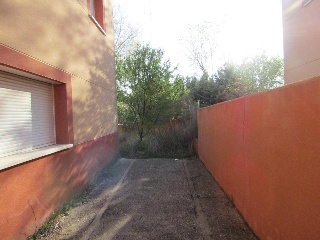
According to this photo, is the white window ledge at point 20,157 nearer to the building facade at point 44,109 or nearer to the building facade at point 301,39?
the building facade at point 44,109

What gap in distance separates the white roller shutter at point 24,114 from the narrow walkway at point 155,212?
1449 millimetres

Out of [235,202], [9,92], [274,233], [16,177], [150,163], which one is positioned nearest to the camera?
[274,233]

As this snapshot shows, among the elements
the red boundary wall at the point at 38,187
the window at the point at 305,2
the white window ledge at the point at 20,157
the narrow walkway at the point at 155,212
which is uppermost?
the window at the point at 305,2

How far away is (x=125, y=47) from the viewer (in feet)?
84.2

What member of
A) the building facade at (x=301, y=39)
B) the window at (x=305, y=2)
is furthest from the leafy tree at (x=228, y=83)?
the window at (x=305, y=2)

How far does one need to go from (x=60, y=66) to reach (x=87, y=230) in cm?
297

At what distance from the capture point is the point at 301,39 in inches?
287

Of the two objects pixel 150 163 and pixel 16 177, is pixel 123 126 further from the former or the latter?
pixel 16 177

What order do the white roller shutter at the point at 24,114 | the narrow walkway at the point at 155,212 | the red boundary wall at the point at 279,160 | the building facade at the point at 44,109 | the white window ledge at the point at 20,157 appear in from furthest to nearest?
1. the narrow walkway at the point at 155,212
2. the white roller shutter at the point at 24,114
3. the building facade at the point at 44,109
4. the white window ledge at the point at 20,157
5. the red boundary wall at the point at 279,160

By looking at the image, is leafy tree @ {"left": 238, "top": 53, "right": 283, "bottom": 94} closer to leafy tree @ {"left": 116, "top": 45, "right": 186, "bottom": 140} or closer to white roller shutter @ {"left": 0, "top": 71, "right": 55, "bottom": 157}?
leafy tree @ {"left": 116, "top": 45, "right": 186, "bottom": 140}

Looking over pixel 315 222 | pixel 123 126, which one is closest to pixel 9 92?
pixel 315 222

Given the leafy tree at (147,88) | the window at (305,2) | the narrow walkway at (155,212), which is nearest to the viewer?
the narrow walkway at (155,212)

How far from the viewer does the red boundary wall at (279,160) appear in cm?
227

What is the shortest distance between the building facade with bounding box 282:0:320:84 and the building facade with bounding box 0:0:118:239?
5535mm
